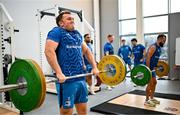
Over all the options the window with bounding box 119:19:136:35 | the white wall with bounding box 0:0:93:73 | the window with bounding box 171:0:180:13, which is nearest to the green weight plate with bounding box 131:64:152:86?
the white wall with bounding box 0:0:93:73

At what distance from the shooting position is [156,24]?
24.6 ft

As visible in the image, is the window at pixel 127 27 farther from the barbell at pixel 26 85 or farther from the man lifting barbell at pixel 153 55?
the barbell at pixel 26 85

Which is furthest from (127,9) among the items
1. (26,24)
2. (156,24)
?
(26,24)

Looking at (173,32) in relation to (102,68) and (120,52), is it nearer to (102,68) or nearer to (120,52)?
(120,52)

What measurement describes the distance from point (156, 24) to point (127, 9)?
4.52 feet

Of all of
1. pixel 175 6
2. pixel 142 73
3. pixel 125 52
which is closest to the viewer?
pixel 142 73

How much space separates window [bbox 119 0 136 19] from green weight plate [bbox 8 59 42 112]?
6.87 metres

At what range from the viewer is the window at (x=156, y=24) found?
7289 millimetres

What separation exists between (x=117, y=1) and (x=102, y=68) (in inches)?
225

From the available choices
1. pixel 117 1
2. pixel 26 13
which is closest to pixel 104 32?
pixel 117 1

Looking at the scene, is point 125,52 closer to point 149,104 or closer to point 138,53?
point 138,53

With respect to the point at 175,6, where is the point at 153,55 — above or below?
below

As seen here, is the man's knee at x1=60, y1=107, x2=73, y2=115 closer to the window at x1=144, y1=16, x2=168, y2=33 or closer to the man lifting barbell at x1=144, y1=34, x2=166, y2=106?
the man lifting barbell at x1=144, y1=34, x2=166, y2=106

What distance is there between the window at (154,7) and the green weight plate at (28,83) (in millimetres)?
6625
